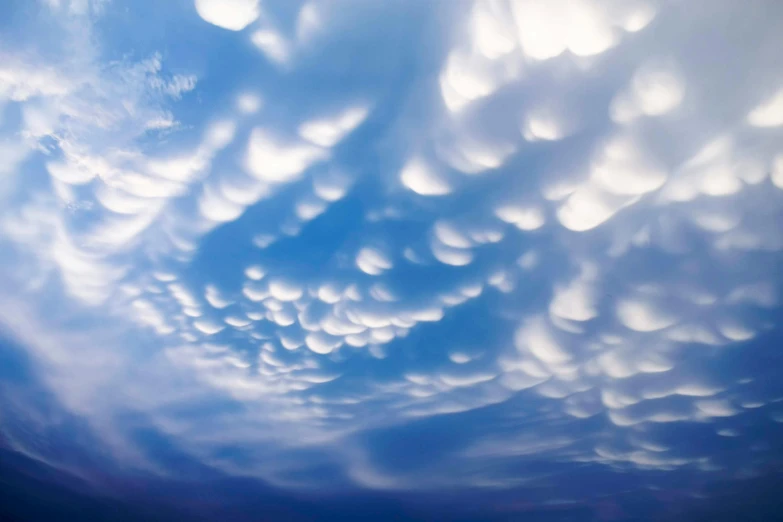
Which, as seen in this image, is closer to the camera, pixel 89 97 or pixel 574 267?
pixel 89 97

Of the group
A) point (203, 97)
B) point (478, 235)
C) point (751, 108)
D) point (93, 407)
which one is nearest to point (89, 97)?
point (203, 97)

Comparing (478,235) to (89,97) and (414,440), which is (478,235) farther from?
(414,440)

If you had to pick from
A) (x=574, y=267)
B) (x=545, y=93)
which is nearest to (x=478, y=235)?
(x=574, y=267)

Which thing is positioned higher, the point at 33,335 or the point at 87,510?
the point at 33,335

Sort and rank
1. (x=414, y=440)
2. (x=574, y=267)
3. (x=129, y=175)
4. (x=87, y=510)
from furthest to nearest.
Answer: (x=87, y=510) → (x=414, y=440) → (x=574, y=267) → (x=129, y=175)

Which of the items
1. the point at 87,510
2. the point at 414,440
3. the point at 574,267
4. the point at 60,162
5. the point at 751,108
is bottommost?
the point at 87,510

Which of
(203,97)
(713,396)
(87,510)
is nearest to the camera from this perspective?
(203,97)
